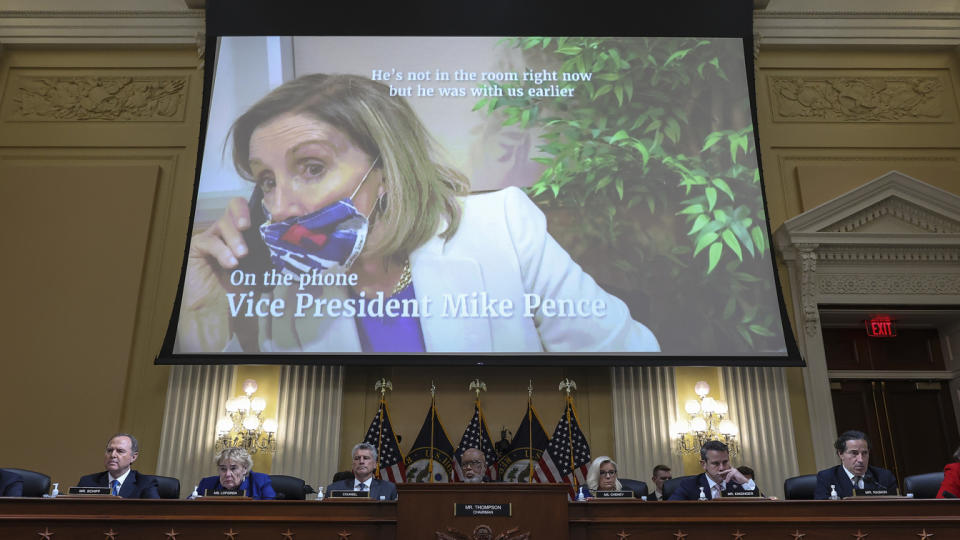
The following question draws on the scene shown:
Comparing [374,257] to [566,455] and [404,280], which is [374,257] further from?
[566,455]

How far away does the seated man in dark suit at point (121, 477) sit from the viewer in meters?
4.46

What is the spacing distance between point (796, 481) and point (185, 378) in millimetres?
4925

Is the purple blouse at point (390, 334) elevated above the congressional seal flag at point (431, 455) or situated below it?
above

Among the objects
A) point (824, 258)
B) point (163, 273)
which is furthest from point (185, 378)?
point (824, 258)

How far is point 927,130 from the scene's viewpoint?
7875mm

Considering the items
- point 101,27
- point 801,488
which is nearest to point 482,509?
point 801,488

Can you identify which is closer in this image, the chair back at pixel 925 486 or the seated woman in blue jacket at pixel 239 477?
the chair back at pixel 925 486

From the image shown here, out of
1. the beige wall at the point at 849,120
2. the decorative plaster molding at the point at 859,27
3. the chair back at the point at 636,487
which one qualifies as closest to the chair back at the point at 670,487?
the chair back at the point at 636,487

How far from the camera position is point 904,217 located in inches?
290

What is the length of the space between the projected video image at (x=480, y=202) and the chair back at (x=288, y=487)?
1673 mm

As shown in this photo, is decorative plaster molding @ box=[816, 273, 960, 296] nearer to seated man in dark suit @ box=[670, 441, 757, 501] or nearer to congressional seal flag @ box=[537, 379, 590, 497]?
congressional seal flag @ box=[537, 379, 590, 497]

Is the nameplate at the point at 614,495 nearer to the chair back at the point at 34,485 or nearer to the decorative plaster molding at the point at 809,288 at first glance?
the chair back at the point at 34,485

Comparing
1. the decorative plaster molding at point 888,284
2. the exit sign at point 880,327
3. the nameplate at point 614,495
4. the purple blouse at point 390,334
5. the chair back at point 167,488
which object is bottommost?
the nameplate at point 614,495

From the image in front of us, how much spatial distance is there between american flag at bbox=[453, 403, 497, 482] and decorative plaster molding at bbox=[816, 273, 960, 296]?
10.9ft
